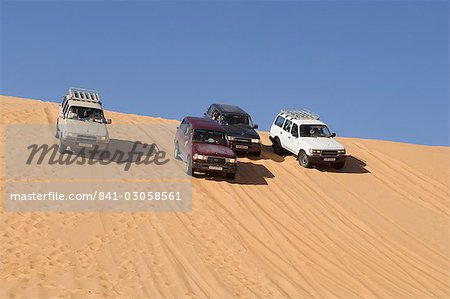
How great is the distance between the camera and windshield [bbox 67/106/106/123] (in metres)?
20.8

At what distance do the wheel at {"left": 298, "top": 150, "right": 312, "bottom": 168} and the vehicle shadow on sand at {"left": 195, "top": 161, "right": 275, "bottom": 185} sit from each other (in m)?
1.56

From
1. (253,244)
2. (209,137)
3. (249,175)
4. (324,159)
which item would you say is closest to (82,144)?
(209,137)

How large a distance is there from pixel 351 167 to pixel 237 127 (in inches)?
196

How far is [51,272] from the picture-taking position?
490 inches

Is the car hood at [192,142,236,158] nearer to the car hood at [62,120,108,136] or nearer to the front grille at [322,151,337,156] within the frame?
the car hood at [62,120,108,136]

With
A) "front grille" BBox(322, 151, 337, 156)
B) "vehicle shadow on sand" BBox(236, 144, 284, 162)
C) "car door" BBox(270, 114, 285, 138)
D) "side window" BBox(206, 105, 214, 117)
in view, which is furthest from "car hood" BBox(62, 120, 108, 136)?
"front grille" BBox(322, 151, 337, 156)

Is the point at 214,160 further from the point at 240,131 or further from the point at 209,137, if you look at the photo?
the point at 240,131

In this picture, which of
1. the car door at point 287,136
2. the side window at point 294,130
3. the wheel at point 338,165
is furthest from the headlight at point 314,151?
the car door at point 287,136

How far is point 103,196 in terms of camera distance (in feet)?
57.1

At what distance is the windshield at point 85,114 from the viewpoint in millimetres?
20750

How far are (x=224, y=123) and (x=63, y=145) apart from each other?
6599 millimetres

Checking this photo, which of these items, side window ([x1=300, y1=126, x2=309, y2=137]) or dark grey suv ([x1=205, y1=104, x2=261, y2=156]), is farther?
side window ([x1=300, y1=126, x2=309, y2=137])

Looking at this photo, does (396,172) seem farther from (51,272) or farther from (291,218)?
(51,272)

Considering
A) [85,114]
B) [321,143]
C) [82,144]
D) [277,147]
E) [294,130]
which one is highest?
[294,130]
